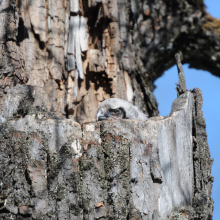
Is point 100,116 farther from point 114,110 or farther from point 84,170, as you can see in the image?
point 84,170

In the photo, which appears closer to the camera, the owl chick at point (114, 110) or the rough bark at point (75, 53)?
the rough bark at point (75, 53)

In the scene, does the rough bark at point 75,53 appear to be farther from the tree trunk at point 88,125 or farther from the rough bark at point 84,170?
the rough bark at point 84,170

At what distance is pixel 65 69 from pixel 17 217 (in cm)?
191

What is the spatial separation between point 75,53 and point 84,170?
1845mm

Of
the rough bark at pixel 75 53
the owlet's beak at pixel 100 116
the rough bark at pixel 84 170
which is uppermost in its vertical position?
the rough bark at pixel 75 53

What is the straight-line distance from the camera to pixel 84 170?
2.02 meters

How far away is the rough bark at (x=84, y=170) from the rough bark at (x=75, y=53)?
2.30 feet

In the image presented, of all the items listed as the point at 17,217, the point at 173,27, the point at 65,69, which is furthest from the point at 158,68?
the point at 17,217

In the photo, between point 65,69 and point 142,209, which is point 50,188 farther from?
point 65,69

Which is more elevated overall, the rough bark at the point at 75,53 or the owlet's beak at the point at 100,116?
the rough bark at the point at 75,53

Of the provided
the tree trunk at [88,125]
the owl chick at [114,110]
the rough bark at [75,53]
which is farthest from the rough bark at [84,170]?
the owl chick at [114,110]

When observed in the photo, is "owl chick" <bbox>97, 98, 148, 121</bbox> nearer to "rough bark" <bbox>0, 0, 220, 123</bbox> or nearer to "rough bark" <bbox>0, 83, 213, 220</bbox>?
"rough bark" <bbox>0, 0, 220, 123</bbox>

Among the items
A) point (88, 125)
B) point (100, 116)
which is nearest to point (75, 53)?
point (100, 116)

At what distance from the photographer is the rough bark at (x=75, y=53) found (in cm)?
301
